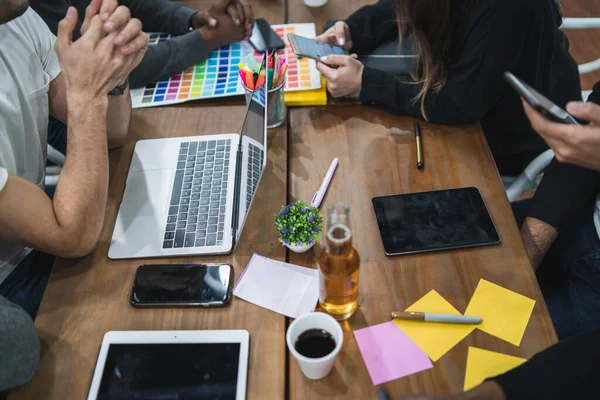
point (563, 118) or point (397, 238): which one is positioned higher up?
point (563, 118)

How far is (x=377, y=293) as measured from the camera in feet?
3.03

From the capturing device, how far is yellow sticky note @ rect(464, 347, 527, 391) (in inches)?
31.9

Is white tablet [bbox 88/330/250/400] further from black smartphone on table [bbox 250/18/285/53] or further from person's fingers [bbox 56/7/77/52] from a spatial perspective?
black smartphone on table [bbox 250/18/285/53]

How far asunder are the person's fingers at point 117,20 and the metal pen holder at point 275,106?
12.3 inches

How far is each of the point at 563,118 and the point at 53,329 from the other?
1.06 m

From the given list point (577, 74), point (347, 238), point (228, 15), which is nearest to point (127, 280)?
point (347, 238)

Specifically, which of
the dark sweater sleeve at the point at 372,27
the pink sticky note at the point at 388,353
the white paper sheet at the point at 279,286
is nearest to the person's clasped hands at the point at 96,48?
the white paper sheet at the point at 279,286

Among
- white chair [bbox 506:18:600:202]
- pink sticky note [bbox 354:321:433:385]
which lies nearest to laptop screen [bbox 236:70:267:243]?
pink sticky note [bbox 354:321:433:385]

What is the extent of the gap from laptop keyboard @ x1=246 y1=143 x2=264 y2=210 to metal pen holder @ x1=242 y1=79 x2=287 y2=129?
0.57 feet

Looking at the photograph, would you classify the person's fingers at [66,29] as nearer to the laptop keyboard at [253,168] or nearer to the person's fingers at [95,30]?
the person's fingers at [95,30]

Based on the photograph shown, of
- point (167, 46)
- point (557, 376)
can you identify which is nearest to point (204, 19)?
point (167, 46)

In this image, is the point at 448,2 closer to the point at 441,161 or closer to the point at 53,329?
the point at 441,161

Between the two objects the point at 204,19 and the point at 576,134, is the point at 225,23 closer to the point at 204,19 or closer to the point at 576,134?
the point at 204,19

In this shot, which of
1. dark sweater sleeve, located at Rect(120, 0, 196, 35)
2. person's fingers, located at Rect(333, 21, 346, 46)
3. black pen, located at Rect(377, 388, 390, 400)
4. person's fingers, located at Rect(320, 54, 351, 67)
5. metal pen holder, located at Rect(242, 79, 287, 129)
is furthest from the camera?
dark sweater sleeve, located at Rect(120, 0, 196, 35)
